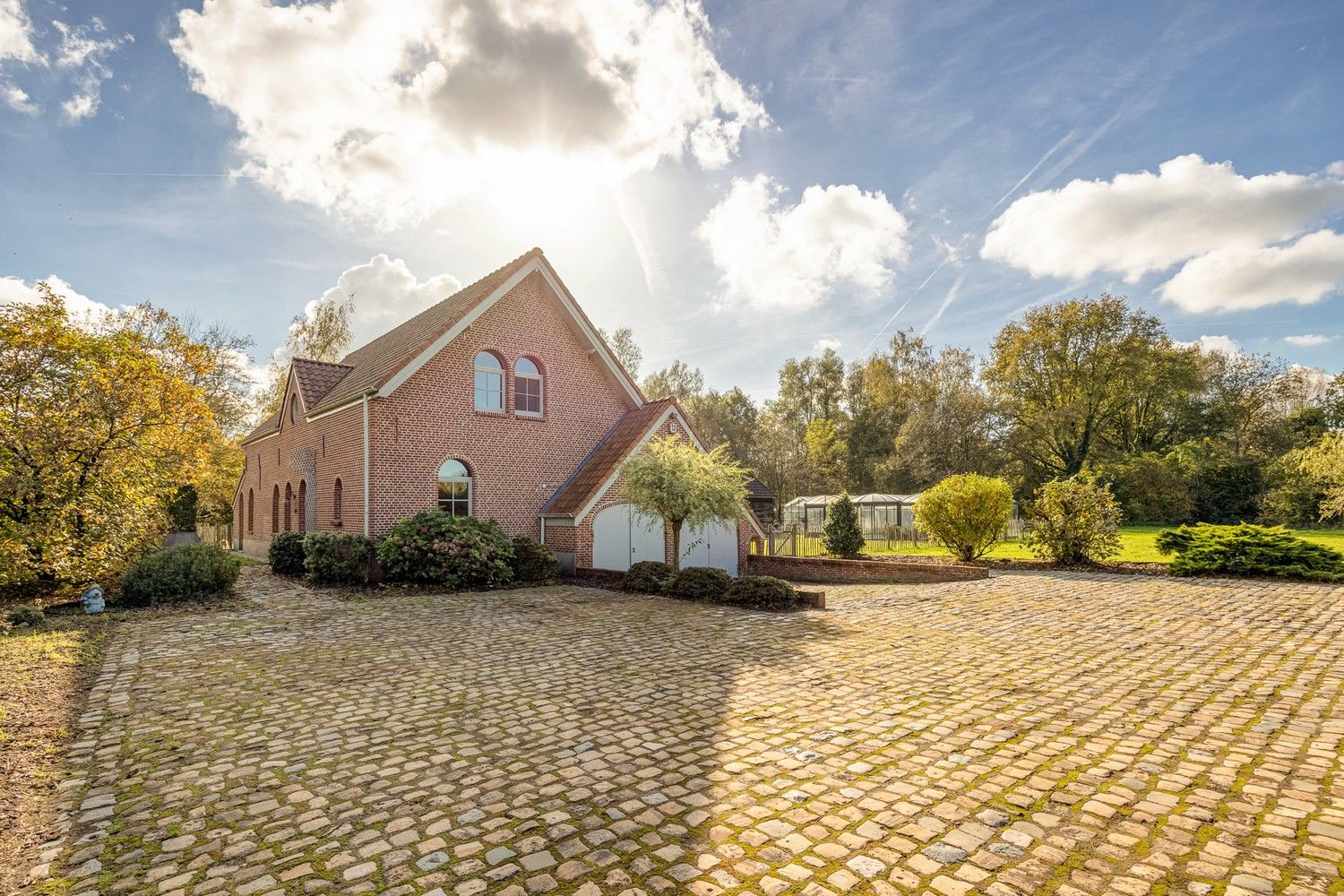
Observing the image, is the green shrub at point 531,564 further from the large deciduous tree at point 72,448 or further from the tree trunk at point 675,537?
the large deciduous tree at point 72,448

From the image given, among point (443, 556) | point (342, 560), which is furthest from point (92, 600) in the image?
point (443, 556)

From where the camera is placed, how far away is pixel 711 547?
65.5 ft

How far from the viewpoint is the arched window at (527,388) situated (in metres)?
19.3

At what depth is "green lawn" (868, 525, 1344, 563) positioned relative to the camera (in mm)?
20889

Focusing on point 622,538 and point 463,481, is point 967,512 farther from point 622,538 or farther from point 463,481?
point 463,481

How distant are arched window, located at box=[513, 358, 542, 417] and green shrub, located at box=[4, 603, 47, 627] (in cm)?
1087

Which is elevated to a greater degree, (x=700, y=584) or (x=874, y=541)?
(x=700, y=584)

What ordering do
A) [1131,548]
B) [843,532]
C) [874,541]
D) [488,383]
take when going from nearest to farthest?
[488,383] → [843,532] → [1131,548] → [874,541]

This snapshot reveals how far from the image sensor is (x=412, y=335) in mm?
20203

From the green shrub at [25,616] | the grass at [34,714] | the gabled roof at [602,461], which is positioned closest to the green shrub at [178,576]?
the green shrub at [25,616]

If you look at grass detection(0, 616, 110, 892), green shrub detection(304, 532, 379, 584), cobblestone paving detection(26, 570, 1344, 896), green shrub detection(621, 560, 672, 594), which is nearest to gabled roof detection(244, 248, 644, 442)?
green shrub detection(304, 532, 379, 584)

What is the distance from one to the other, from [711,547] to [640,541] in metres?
2.39

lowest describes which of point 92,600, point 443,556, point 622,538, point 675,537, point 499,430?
point 92,600

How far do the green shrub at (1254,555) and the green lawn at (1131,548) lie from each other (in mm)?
3240
